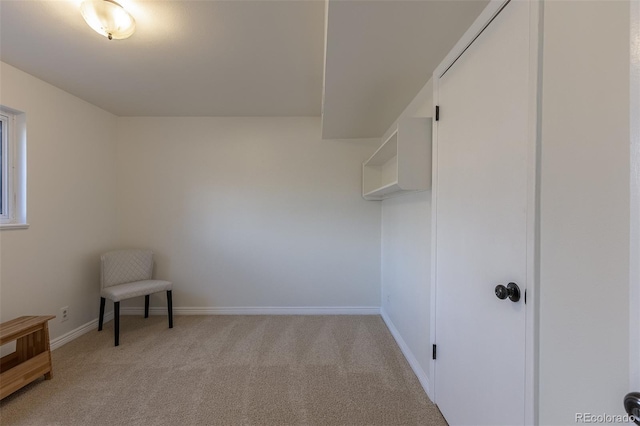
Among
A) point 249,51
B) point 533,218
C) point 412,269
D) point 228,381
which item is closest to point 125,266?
point 228,381

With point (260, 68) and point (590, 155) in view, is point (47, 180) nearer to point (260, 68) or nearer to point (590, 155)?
point (260, 68)

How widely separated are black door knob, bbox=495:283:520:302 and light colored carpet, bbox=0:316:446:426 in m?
1.04

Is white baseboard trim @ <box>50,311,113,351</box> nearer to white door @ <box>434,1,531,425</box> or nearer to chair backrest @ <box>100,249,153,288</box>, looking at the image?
chair backrest @ <box>100,249,153,288</box>

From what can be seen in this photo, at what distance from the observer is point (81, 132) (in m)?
2.61

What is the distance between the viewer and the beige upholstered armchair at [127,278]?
8.07ft

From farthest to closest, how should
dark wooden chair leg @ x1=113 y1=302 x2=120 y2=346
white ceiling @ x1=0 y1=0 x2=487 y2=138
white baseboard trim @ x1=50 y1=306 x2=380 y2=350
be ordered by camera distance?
white baseboard trim @ x1=50 y1=306 x2=380 y2=350 < dark wooden chair leg @ x1=113 y1=302 x2=120 y2=346 < white ceiling @ x1=0 y1=0 x2=487 y2=138

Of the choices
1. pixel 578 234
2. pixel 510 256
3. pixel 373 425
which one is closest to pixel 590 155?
pixel 578 234

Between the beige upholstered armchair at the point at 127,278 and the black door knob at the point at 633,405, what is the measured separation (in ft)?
10.3

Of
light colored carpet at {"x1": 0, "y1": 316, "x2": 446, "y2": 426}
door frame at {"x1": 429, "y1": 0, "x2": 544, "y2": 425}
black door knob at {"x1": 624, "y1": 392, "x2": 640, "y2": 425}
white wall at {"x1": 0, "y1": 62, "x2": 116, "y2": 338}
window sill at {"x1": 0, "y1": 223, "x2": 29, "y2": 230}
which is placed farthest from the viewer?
white wall at {"x1": 0, "y1": 62, "x2": 116, "y2": 338}

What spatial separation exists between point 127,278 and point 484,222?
3.33 metres

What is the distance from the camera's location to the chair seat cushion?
2389 millimetres

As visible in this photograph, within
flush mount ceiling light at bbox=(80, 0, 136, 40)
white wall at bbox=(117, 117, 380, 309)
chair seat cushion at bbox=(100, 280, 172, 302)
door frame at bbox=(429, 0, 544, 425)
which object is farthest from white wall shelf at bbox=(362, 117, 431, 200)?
chair seat cushion at bbox=(100, 280, 172, 302)

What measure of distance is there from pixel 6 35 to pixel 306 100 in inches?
85.3

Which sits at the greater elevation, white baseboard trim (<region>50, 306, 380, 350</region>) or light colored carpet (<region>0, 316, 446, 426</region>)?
white baseboard trim (<region>50, 306, 380, 350</region>)
